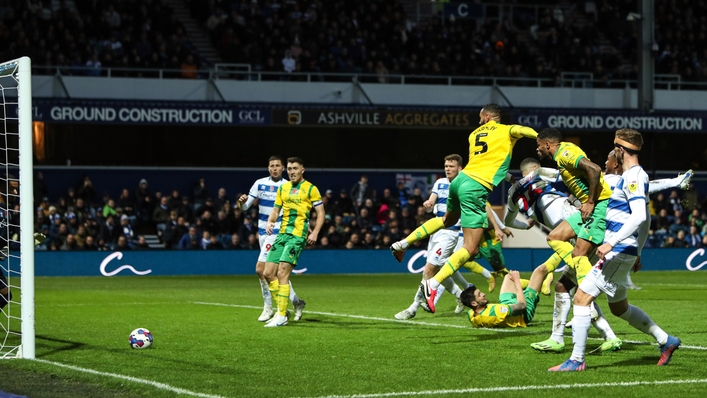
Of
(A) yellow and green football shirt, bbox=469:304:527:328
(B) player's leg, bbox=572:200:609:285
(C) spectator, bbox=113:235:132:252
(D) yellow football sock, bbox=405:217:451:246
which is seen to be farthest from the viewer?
(C) spectator, bbox=113:235:132:252

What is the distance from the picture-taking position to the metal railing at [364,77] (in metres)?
30.6

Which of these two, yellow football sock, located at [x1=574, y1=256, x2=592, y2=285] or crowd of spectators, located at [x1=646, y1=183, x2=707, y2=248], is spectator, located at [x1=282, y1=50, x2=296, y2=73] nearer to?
crowd of spectators, located at [x1=646, y1=183, x2=707, y2=248]

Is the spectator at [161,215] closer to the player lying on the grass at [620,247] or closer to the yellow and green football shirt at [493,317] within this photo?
the yellow and green football shirt at [493,317]

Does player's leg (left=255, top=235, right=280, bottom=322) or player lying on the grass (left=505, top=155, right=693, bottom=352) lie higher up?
player lying on the grass (left=505, top=155, right=693, bottom=352)

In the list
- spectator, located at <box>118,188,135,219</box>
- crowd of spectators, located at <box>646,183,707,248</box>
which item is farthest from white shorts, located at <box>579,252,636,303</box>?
crowd of spectators, located at <box>646,183,707,248</box>

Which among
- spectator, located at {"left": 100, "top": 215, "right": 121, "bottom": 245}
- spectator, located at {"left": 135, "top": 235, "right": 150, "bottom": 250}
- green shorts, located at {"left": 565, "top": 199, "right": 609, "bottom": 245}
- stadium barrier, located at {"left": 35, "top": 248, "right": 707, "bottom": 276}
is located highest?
green shorts, located at {"left": 565, "top": 199, "right": 609, "bottom": 245}

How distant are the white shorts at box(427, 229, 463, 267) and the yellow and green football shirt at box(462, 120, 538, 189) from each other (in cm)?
329

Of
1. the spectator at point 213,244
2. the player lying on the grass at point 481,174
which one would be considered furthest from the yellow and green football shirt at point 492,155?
the spectator at point 213,244

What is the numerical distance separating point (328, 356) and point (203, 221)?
774 inches

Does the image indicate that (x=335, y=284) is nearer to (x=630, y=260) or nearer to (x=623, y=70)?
(x=630, y=260)

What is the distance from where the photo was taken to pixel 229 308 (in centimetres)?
1602

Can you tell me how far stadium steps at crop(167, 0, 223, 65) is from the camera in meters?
33.3

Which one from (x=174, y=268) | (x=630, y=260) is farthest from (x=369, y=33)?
(x=630, y=260)

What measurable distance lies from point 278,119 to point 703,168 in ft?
52.0
